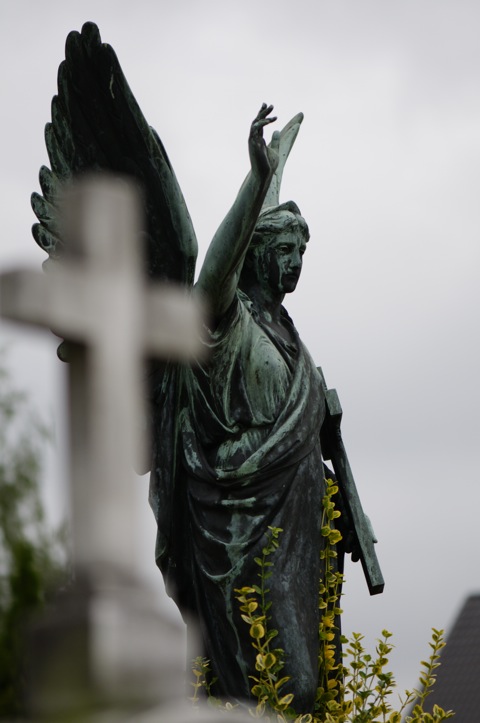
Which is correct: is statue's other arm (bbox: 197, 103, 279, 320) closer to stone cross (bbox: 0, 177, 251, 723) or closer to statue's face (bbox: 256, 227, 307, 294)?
statue's face (bbox: 256, 227, 307, 294)

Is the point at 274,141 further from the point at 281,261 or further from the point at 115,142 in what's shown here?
the point at 115,142

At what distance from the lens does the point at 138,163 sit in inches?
337

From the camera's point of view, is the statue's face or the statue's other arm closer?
the statue's other arm

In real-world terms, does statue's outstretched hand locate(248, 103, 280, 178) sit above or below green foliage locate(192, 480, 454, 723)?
above

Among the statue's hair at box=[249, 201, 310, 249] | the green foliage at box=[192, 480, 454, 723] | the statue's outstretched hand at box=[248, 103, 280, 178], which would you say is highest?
the statue's outstretched hand at box=[248, 103, 280, 178]

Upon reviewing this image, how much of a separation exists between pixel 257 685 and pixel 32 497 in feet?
3.92

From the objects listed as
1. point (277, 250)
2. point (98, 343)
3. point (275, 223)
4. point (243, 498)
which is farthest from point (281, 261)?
point (98, 343)

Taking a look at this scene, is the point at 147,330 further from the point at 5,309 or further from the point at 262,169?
the point at 262,169

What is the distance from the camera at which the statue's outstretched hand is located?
26.3 ft

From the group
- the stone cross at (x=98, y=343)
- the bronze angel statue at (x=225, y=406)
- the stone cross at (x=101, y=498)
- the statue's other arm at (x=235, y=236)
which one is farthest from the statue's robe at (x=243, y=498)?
the stone cross at (x=98, y=343)

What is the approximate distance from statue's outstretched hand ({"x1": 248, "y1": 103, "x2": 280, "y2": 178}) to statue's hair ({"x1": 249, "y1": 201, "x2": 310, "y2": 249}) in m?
0.55

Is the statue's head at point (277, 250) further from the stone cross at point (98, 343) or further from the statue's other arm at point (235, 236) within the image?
the stone cross at point (98, 343)

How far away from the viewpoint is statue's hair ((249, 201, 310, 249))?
28.9ft

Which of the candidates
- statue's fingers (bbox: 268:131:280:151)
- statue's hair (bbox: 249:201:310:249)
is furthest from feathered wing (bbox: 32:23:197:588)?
statue's fingers (bbox: 268:131:280:151)
